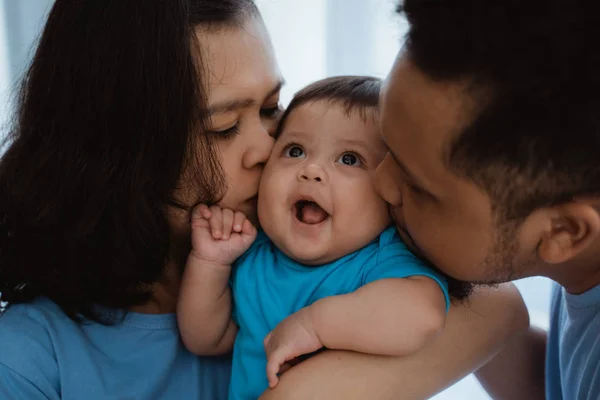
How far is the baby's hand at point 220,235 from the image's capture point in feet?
3.64

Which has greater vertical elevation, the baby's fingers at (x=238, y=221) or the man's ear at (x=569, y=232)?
the man's ear at (x=569, y=232)

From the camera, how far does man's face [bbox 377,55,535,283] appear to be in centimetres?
87

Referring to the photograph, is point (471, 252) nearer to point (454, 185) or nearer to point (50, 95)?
point (454, 185)

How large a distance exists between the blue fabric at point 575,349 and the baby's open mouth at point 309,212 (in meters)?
0.41

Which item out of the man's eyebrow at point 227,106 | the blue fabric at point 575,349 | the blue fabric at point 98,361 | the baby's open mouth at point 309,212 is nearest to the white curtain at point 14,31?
the blue fabric at point 98,361

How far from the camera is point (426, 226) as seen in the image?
969 mm

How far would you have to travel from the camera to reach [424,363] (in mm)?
1020

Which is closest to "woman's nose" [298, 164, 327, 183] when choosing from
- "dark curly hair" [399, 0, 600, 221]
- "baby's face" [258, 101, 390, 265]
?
"baby's face" [258, 101, 390, 265]

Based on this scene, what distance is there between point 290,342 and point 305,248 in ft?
0.53

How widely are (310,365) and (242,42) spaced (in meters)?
0.51

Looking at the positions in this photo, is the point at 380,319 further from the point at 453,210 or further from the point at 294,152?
the point at 294,152

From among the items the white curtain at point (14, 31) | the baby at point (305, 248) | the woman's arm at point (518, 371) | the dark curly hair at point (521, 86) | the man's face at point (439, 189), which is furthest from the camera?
the white curtain at point (14, 31)

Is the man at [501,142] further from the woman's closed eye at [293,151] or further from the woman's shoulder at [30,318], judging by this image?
the woman's shoulder at [30,318]

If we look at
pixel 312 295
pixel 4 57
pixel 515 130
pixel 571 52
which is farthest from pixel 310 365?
pixel 4 57
